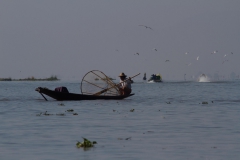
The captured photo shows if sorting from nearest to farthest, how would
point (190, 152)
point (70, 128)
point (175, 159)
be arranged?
point (175, 159), point (190, 152), point (70, 128)

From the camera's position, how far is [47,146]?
19719 mm

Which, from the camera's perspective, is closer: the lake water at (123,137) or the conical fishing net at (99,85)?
the lake water at (123,137)

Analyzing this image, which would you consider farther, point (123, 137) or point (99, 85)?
point (99, 85)

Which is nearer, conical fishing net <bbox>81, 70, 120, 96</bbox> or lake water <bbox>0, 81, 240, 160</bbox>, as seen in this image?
lake water <bbox>0, 81, 240, 160</bbox>

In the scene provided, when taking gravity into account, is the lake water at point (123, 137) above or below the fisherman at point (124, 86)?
below

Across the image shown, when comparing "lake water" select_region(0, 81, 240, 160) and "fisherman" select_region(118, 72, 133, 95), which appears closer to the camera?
"lake water" select_region(0, 81, 240, 160)

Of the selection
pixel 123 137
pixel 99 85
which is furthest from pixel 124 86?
pixel 123 137

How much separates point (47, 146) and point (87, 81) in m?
32.0

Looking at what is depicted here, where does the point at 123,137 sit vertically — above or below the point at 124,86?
below

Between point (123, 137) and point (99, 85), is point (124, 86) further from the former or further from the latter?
point (123, 137)

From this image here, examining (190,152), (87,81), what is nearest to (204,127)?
(190,152)

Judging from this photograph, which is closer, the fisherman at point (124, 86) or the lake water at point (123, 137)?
the lake water at point (123, 137)

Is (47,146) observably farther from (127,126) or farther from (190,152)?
(127,126)

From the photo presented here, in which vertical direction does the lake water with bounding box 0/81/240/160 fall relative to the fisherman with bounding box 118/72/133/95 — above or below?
below
